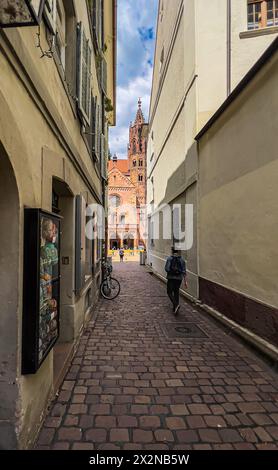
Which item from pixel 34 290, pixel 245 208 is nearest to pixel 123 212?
pixel 245 208

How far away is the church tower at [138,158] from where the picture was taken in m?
62.5

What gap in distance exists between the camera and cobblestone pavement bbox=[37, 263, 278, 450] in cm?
255

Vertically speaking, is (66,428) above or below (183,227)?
below

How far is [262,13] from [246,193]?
7.93m

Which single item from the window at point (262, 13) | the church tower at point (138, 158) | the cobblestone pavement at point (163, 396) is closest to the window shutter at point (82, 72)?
the cobblestone pavement at point (163, 396)

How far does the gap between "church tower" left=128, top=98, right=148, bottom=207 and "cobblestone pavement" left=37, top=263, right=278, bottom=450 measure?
55.5 m

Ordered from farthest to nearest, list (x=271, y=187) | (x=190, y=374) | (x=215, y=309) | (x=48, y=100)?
(x=215, y=309), (x=271, y=187), (x=190, y=374), (x=48, y=100)

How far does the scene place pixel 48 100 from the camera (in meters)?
2.92

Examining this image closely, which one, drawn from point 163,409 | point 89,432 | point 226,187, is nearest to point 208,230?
point 226,187

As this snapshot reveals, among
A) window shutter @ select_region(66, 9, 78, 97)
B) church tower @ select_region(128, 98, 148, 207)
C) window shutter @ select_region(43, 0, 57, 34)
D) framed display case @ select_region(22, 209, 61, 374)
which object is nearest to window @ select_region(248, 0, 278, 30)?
window shutter @ select_region(66, 9, 78, 97)

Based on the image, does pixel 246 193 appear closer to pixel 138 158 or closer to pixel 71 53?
pixel 71 53

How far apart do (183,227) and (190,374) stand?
639 cm

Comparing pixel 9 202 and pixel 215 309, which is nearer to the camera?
pixel 9 202
